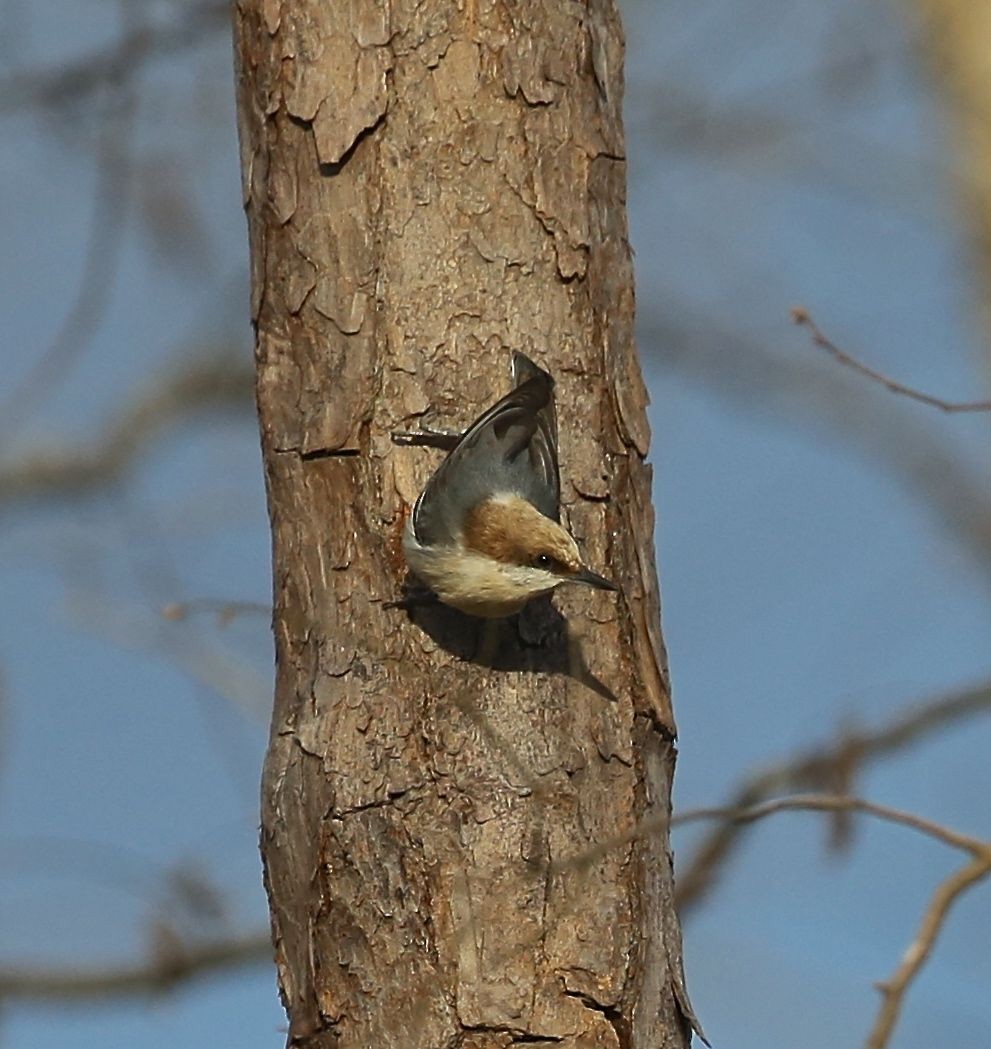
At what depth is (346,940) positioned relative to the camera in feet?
6.43

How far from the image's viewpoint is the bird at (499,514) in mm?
2021

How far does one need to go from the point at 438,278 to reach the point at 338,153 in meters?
0.24

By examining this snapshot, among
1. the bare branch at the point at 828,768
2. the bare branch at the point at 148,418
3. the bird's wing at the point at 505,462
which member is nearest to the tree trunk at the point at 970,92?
the bare branch at the point at 828,768

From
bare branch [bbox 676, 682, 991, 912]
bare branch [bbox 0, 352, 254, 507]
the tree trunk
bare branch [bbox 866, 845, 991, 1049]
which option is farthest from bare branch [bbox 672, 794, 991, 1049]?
bare branch [bbox 0, 352, 254, 507]

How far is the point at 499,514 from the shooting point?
2141mm

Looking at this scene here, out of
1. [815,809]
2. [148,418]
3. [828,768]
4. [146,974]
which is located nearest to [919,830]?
[815,809]

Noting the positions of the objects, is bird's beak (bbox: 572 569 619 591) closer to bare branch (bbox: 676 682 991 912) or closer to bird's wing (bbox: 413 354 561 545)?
bird's wing (bbox: 413 354 561 545)

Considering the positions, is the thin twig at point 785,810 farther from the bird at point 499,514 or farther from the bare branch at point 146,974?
the bare branch at point 146,974

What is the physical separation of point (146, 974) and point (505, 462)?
3.10 metres

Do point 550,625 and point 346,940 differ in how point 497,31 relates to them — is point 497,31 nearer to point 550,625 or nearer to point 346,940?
point 550,625

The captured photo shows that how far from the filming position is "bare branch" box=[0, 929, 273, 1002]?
452 centimetres

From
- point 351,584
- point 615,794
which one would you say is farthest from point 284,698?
point 615,794

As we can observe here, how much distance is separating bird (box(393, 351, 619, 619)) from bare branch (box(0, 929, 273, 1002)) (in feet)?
9.10

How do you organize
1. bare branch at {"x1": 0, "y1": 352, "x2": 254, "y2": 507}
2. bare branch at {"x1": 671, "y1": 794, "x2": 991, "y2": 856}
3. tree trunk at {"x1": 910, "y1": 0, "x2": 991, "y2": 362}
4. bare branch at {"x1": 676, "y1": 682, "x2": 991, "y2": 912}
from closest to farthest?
bare branch at {"x1": 671, "y1": 794, "x2": 991, "y2": 856}
bare branch at {"x1": 676, "y1": 682, "x2": 991, "y2": 912}
tree trunk at {"x1": 910, "y1": 0, "x2": 991, "y2": 362}
bare branch at {"x1": 0, "y1": 352, "x2": 254, "y2": 507}
